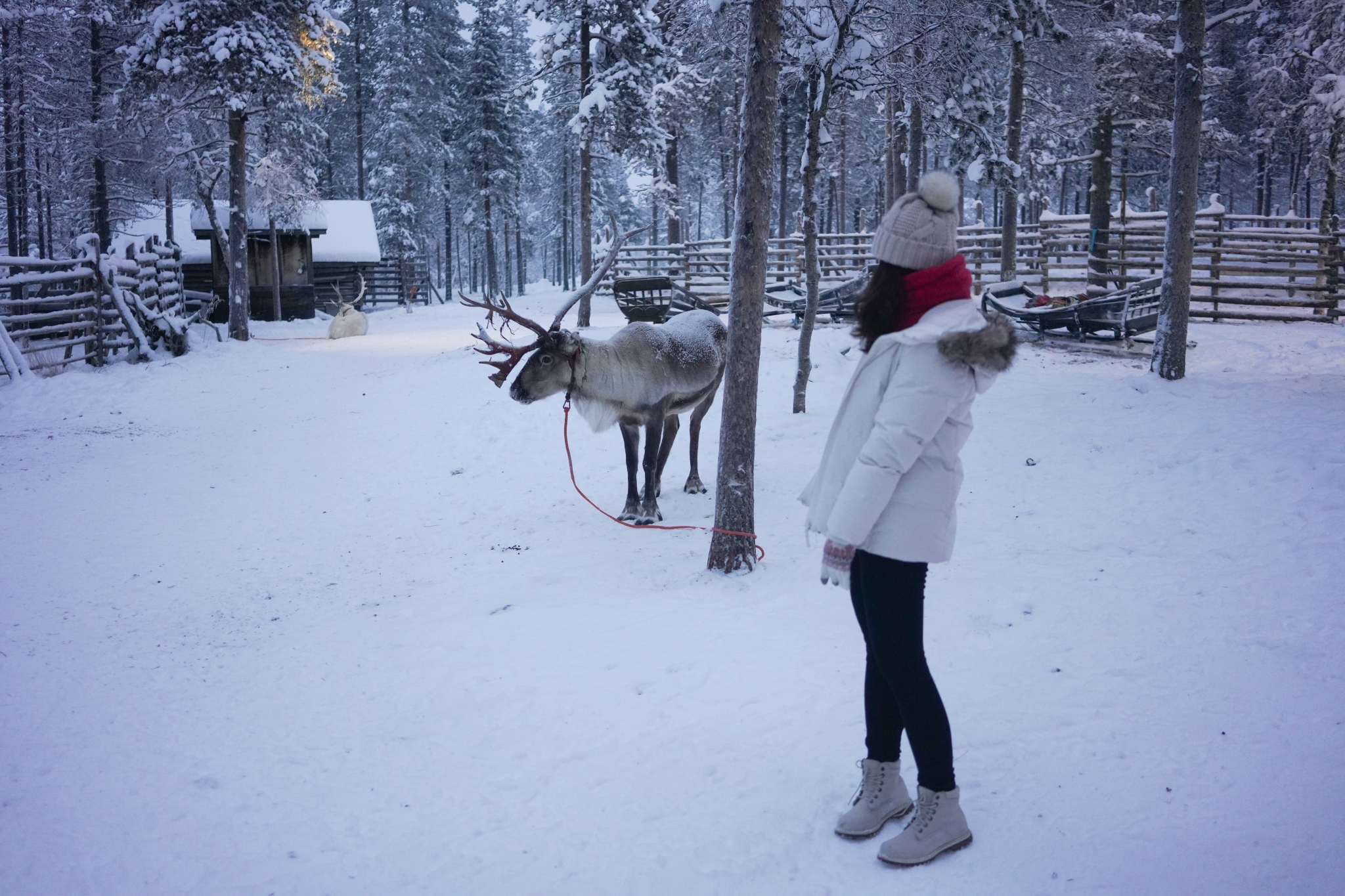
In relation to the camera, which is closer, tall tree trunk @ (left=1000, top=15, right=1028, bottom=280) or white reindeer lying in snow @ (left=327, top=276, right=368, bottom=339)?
tall tree trunk @ (left=1000, top=15, right=1028, bottom=280)

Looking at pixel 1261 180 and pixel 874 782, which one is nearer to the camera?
pixel 874 782

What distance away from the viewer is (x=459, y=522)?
6.88 m

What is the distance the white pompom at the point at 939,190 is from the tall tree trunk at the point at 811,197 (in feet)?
19.6

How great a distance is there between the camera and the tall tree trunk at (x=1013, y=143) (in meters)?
15.0

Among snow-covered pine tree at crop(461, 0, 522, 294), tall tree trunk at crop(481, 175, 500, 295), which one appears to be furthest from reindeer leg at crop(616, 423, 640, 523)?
tall tree trunk at crop(481, 175, 500, 295)

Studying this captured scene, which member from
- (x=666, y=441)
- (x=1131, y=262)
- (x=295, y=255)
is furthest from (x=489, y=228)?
(x=666, y=441)

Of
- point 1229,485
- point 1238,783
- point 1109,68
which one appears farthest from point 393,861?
point 1109,68

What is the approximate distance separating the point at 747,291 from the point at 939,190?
9.15 feet

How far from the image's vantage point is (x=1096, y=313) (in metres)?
13.3

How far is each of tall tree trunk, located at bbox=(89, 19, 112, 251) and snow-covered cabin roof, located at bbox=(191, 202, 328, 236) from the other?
116 inches

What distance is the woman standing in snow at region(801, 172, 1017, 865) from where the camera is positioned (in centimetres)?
253

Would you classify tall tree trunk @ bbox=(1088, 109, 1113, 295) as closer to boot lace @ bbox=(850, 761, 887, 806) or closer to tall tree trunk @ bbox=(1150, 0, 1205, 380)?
tall tree trunk @ bbox=(1150, 0, 1205, 380)

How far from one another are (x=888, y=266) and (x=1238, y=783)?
2.37 metres

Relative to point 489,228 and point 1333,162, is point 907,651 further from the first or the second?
point 489,228
